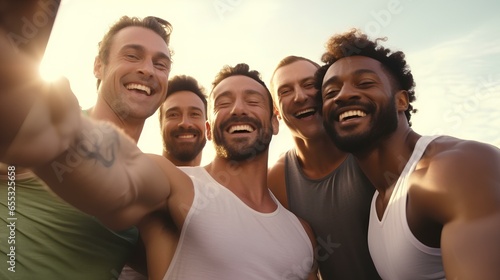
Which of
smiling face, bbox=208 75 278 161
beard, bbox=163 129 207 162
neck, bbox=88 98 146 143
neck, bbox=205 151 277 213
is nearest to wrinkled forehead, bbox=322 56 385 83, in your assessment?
smiling face, bbox=208 75 278 161

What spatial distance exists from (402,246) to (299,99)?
90.5 inches

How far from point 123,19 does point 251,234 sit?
10.5 feet

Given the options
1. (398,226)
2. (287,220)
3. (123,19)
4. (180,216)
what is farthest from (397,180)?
(123,19)

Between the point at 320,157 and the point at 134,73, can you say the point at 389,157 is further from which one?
the point at 134,73

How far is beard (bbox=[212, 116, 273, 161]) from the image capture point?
13.6 ft

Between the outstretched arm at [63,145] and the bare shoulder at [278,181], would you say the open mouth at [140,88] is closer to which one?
the bare shoulder at [278,181]

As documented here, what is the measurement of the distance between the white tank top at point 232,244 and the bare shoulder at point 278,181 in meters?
1.09

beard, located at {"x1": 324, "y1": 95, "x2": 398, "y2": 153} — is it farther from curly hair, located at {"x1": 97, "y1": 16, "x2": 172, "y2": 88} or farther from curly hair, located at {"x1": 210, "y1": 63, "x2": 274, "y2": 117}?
curly hair, located at {"x1": 97, "y1": 16, "x2": 172, "y2": 88}

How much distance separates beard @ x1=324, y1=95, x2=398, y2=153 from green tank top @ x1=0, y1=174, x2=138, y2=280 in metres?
2.31

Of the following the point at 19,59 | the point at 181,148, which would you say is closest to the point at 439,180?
the point at 19,59

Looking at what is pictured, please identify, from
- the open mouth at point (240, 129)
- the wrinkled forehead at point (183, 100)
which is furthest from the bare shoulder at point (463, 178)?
the wrinkled forehead at point (183, 100)

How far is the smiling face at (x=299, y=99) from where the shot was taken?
4.77m

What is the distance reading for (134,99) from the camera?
4.13 m

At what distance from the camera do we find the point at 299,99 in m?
4.78
